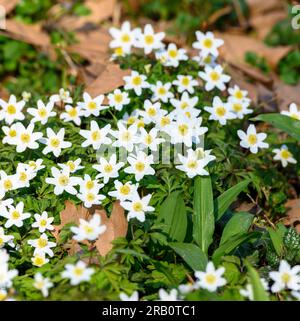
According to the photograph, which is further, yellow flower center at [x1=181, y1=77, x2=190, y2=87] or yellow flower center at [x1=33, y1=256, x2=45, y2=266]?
yellow flower center at [x1=181, y1=77, x2=190, y2=87]

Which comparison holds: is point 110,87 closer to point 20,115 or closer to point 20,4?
point 20,115

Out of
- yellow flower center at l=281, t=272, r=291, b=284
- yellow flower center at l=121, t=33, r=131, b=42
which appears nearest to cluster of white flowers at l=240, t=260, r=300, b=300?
yellow flower center at l=281, t=272, r=291, b=284

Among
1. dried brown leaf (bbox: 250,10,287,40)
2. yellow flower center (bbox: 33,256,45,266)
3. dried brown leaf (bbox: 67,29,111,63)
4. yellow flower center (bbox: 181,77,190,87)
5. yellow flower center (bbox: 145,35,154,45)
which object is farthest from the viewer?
dried brown leaf (bbox: 250,10,287,40)

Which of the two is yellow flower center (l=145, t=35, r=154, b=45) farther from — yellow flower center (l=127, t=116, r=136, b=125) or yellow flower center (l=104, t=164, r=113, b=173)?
yellow flower center (l=104, t=164, r=113, b=173)

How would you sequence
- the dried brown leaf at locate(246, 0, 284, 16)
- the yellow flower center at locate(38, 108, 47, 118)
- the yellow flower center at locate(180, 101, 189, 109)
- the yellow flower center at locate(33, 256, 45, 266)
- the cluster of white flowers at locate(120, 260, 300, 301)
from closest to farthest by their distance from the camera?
1. the cluster of white flowers at locate(120, 260, 300, 301)
2. the yellow flower center at locate(33, 256, 45, 266)
3. the yellow flower center at locate(38, 108, 47, 118)
4. the yellow flower center at locate(180, 101, 189, 109)
5. the dried brown leaf at locate(246, 0, 284, 16)

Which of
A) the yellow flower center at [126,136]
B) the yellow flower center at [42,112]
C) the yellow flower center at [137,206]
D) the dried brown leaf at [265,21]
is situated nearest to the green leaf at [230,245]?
the yellow flower center at [137,206]
